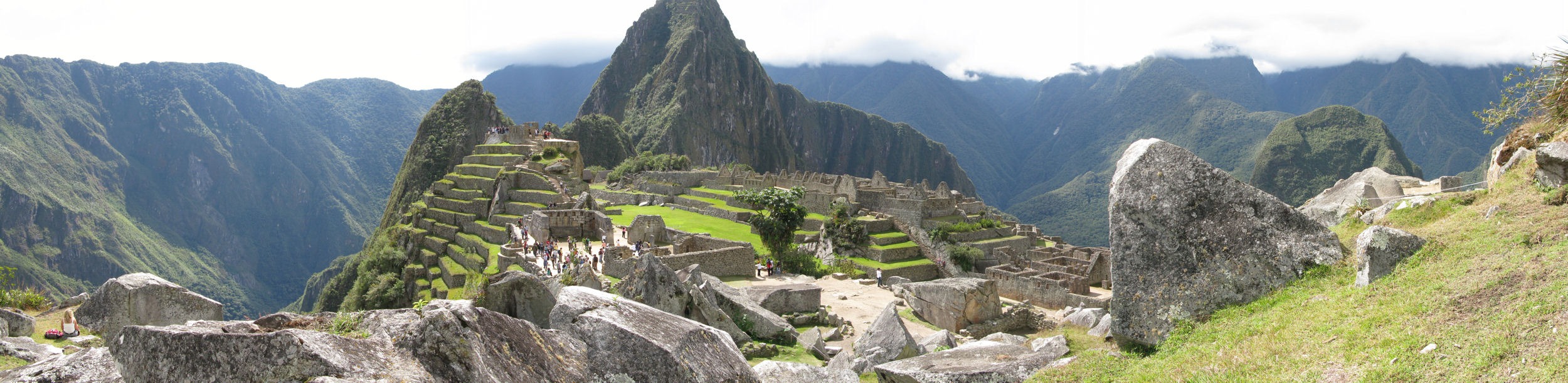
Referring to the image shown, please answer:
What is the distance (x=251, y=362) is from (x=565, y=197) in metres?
33.4

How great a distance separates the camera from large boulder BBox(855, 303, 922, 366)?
35.7 feet

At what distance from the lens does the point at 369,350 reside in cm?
508

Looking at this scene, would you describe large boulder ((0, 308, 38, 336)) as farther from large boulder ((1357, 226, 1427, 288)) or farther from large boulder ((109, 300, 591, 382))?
large boulder ((1357, 226, 1427, 288))

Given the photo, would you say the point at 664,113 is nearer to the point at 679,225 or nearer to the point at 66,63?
the point at 66,63

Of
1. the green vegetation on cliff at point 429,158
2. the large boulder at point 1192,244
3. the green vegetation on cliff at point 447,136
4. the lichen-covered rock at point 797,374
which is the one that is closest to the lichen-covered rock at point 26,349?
the lichen-covered rock at point 797,374

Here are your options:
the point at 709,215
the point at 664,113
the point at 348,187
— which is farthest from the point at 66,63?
the point at 709,215

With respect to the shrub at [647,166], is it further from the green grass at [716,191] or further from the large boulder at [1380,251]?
the large boulder at [1380,251]

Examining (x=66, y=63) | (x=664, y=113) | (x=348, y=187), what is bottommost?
(x=348, y=187)

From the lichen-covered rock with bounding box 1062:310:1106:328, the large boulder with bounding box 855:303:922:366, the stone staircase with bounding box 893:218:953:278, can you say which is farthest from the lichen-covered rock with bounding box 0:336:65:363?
the stone staircase with bounding box 893:218:953:278

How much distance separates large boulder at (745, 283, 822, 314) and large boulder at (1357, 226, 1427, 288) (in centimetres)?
1069

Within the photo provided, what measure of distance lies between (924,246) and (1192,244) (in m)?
33.6

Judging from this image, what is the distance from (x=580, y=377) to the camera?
6148 millimetres

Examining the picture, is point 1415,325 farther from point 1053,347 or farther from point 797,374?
point 797,374

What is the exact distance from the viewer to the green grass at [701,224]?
1491 inches
